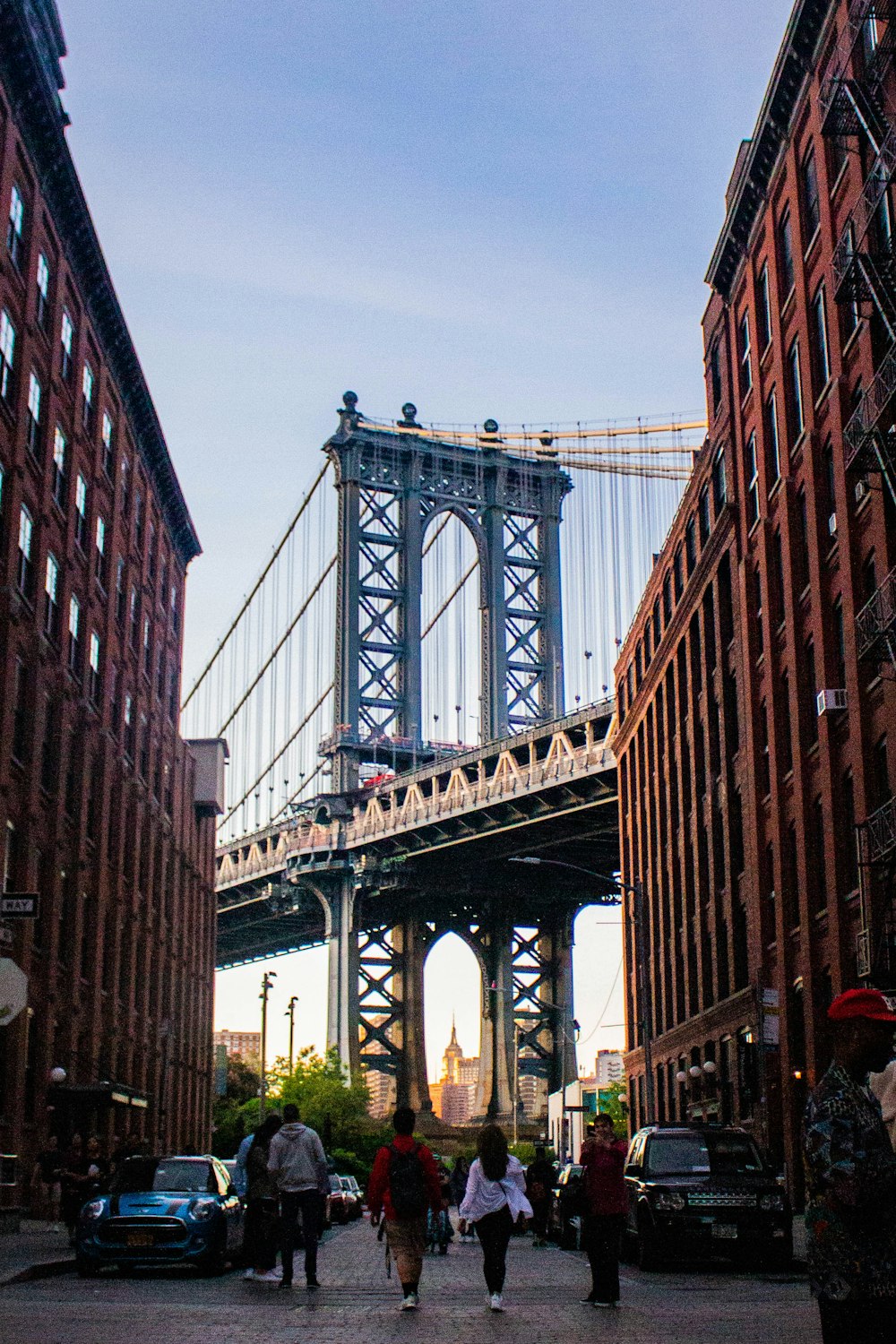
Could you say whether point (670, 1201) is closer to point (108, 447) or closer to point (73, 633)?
point (73, 633)

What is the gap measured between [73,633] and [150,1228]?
27174 mm

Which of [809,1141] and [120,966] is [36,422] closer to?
[120,966]

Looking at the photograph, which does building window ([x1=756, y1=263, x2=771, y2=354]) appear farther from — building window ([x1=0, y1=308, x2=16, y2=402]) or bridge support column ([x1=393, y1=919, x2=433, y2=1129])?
bridge support column ([x1=393, y1=919, x2=433, y2=1129])

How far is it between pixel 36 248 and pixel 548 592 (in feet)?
217

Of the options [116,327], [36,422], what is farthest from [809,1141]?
[116,327]

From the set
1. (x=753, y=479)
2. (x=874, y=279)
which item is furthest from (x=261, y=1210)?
(x=753, y=479)

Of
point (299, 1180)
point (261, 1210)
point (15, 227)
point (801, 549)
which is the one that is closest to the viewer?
point (299, 1180)

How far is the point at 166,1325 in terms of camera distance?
14.0m

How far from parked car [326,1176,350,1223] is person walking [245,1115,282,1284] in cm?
2336

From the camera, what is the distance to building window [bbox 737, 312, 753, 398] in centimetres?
4669

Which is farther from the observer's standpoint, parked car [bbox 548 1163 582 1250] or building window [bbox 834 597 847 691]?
building window [bbox 834 597 847 691]

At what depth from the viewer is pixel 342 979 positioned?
334 ft

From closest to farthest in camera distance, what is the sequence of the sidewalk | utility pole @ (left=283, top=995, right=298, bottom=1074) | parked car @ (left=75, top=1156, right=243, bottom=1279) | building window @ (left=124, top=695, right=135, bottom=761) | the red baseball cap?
the red baseball cap
the sidewalk
parked car @ (left=75, top=1156, right=243, bottom=1279)
building window @ (left=124, top=695, right=135, bottom=761)
utility pole @ (left=283, top=995, right=298, bottom=1074)

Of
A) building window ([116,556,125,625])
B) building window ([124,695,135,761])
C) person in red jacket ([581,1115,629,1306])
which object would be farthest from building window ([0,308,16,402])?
person in red jacket ([581,1115,629,1306])
